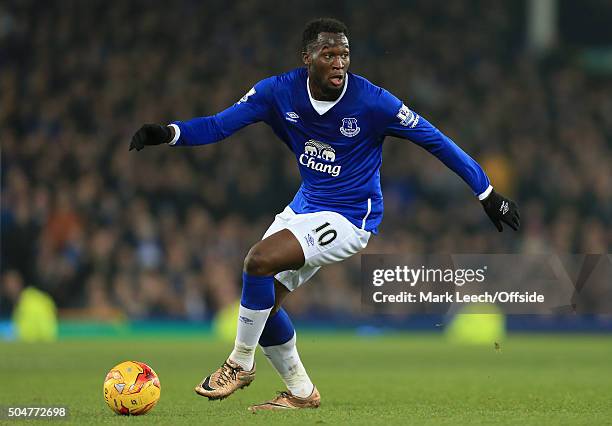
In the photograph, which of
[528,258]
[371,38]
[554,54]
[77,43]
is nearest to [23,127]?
[77,43]

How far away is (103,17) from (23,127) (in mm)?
Answer: 2707

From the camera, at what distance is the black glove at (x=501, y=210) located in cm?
739

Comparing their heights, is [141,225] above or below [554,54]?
below

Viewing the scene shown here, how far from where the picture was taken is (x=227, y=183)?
19078mm

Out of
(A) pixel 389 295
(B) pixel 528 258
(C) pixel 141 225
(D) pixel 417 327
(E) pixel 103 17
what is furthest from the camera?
(E) pixel 103 17

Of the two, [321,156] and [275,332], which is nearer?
[321,156]

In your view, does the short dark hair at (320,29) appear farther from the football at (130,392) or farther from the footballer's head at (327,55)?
the football at (130,392)

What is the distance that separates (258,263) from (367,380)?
3.58 metres

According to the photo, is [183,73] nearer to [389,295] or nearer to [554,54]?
[554,54]

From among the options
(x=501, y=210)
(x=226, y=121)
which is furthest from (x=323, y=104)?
(x=501, y=210)

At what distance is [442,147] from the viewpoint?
291 inches

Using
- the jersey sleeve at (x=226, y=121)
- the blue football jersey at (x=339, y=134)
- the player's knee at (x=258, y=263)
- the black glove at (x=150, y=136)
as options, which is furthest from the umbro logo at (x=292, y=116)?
the player's knee at (x=258, y=263)

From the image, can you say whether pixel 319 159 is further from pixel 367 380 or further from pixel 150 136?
pixel 367 380

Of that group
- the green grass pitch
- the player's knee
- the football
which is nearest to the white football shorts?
the player's knee
